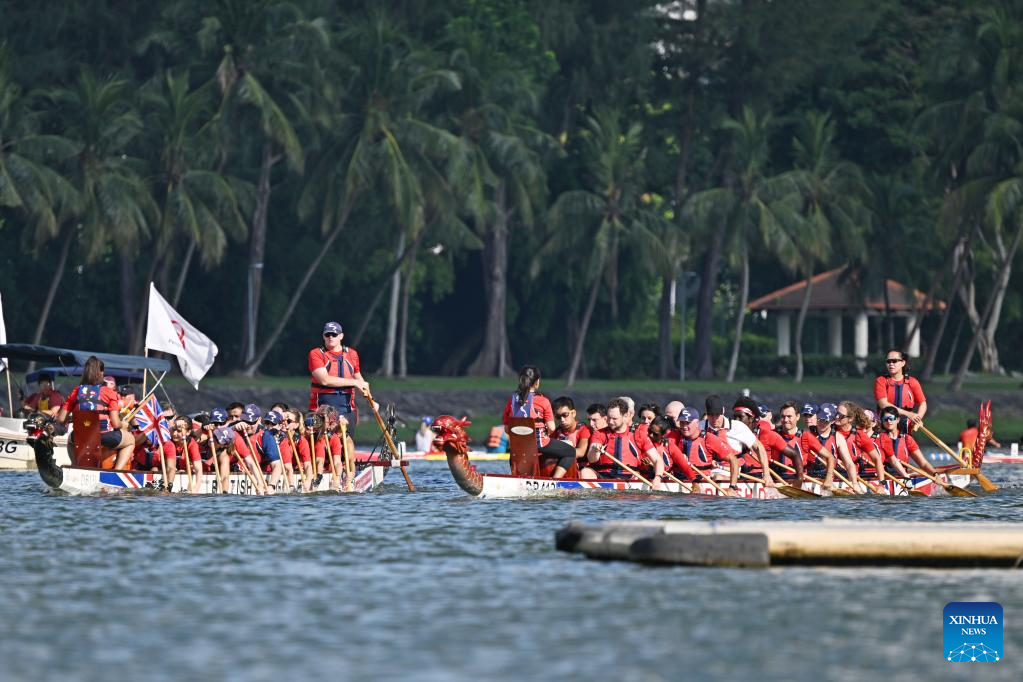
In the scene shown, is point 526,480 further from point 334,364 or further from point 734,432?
point 734,432

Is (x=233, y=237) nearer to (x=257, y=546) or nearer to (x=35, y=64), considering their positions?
(x=35, y=64)

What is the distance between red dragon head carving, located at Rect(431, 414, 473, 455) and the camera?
85.4 ft

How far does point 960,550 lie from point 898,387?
34.0 ft

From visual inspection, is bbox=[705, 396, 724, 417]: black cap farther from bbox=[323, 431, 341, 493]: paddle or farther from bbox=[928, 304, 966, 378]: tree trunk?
bbox=[928, 304, 966, 378]: tree trunk

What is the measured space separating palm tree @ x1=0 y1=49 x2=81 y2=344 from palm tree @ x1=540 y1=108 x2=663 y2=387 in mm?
20771

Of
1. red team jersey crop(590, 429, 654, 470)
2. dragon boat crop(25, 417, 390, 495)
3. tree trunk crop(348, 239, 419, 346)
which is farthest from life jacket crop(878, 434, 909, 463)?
tree trunk crop(348, 239, 419, 346)

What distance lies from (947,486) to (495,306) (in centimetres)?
4897

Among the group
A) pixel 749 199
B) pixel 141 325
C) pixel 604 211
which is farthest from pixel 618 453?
pixel 749 199

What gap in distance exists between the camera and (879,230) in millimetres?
81062

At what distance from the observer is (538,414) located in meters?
27.1

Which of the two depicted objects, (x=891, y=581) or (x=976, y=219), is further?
(x=976, y=219)

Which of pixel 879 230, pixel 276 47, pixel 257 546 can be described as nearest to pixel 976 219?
pixel 879 230

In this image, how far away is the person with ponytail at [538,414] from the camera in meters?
26.3

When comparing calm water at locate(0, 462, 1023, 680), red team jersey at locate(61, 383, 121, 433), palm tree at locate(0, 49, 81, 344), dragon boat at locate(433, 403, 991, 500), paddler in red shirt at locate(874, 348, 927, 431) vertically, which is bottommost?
calm water at locate(0, 462, 1023, 680)
